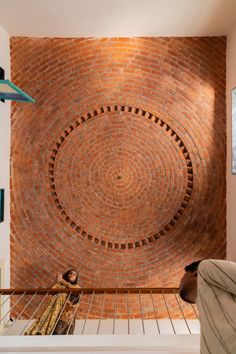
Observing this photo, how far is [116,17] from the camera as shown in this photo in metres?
5.58

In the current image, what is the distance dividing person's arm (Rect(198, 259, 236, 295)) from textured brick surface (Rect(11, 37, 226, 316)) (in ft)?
13.7

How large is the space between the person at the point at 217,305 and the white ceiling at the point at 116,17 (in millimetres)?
4167

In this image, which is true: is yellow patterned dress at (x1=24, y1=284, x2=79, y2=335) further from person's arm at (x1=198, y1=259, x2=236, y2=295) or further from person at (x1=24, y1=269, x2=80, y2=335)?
person's arm at (x1=198, y1=259, x2=236, y2=295)

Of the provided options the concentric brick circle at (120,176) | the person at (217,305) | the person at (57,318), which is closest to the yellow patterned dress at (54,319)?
the person at (57,318)

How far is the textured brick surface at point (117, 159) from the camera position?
628cm

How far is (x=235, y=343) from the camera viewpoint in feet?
6.08

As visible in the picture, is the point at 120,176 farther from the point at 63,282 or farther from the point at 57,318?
the point at 57,318

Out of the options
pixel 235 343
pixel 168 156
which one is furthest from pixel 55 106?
pixel 235 343

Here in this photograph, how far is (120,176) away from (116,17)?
7.99 ft

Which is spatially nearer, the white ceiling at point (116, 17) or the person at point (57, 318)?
the person at point (57, 318)

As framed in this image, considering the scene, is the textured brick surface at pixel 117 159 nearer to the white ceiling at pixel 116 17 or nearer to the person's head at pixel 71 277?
the white ceiling at pixel 116 17

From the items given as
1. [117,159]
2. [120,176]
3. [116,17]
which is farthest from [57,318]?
[116,17]

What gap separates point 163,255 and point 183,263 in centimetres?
35

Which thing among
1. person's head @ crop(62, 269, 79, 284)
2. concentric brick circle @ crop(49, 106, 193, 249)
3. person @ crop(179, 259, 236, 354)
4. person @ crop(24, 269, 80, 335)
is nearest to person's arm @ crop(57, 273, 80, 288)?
person's head @ crop(62, 269, 79, 284)
